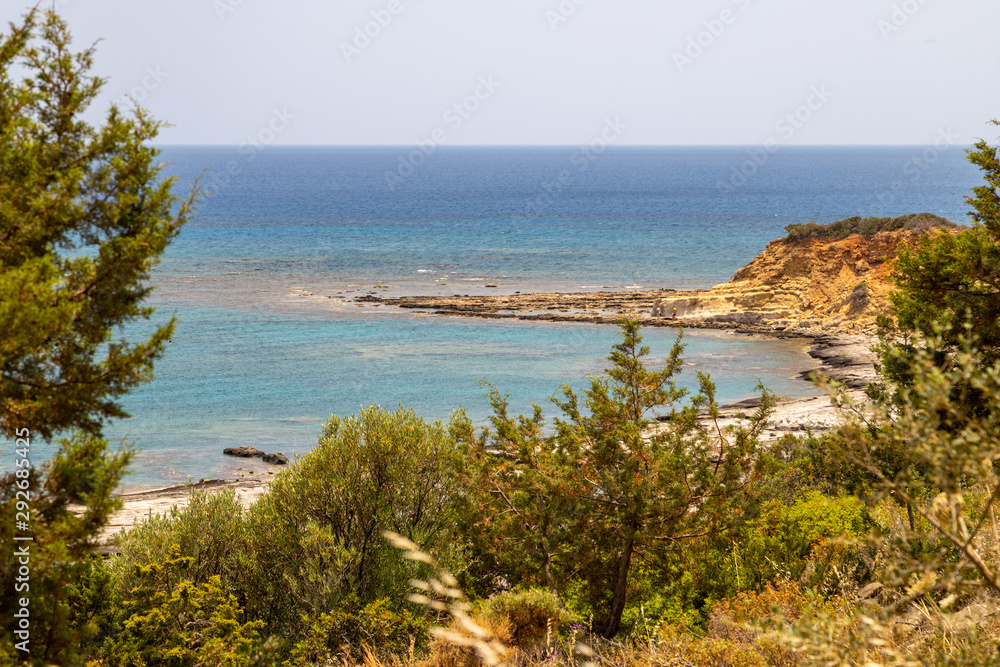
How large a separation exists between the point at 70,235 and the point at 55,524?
3057mm

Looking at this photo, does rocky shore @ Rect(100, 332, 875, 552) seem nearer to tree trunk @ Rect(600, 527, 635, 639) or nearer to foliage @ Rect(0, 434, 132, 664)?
foliage @ Rect(0, 434, 132, 664)

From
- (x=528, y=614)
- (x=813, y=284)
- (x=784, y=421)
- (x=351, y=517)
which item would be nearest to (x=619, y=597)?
(x=528, y=614)

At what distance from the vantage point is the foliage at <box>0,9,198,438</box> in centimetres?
668

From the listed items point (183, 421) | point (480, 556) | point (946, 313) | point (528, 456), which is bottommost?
point (183, 421)

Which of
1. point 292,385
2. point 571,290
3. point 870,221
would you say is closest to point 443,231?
point 571,290

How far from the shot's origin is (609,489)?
953cm

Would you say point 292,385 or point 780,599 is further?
point 292,385

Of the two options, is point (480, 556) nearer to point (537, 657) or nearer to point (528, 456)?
point (528, 456)

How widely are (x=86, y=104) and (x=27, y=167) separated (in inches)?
43.7

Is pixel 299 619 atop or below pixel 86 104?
below

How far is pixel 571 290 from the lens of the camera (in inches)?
2314

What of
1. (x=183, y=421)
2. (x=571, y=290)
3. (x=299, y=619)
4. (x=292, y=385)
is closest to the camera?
(x=299, y=619)

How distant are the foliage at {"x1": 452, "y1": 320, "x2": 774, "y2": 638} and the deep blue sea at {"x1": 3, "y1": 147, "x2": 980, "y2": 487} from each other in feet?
18.7

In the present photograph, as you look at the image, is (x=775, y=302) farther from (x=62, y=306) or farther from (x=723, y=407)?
(x=62, y=306)
